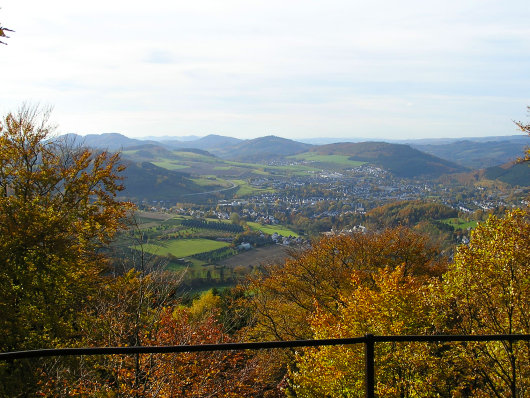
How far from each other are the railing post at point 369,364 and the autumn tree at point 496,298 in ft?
27.6

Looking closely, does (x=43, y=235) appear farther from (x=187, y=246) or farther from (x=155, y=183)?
(x=155, y=183)

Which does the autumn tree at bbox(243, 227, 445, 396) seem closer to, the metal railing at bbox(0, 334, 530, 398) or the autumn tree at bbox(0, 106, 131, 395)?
the autumn tree at bbox(0, 106, 131, 395)

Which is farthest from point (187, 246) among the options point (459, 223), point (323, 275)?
point (459, 223)

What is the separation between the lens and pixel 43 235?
12500 millimetres

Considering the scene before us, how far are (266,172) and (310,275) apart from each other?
15521cm

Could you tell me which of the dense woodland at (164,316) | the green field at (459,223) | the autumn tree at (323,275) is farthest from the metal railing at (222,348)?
the green field at (459,223)

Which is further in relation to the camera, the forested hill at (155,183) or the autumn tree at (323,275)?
the forested hill at (155,183)

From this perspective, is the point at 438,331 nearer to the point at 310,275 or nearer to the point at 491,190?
the point at 310,275

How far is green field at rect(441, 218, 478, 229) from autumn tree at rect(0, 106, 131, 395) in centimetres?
5397

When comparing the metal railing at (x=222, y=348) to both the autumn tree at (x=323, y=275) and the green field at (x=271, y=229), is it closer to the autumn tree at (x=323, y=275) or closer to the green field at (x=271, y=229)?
the autumn tree at (x=323, y=275)

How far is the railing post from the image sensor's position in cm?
253

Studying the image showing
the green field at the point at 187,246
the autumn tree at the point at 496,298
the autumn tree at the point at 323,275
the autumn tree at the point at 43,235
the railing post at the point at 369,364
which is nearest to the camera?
the railing post at the point at 369,364

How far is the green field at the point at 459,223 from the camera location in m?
56.0

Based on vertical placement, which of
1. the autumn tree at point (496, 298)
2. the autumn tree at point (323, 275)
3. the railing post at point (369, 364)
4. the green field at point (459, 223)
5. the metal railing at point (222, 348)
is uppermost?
the metal railing at point (222, 348)
